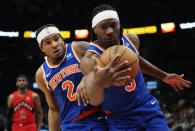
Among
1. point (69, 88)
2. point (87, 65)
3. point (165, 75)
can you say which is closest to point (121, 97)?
point (87, 65)

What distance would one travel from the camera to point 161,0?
54.0 ft

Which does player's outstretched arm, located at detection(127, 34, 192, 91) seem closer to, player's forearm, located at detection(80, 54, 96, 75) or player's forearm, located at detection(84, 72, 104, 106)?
player's forearm, located at detection(80, 54, 96, 75)

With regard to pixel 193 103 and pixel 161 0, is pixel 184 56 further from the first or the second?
pixel 193 103

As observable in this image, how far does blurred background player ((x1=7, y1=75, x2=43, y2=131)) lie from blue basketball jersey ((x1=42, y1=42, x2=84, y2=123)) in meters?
3.37

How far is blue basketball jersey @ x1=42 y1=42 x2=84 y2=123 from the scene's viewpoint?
305 centimetres

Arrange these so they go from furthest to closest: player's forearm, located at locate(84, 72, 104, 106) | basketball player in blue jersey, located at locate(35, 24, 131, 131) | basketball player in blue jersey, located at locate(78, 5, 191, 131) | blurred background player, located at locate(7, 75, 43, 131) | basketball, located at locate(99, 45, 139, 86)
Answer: blurred background player, located at locate(7, 75, 43, 131)
basketball player in blue jersey, located at locate(35, 24, 131, 131)
basketball player in blue jersey, located at locate(78, 5, 191, 131)
basketball, located at locate(99, 45, 139, 86)
player's forearm, located at locate(84, 72, 104, 106)

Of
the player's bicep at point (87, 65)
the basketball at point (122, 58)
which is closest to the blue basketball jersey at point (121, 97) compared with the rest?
the player's bicep at point (87, 65)

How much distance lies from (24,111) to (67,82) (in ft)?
12.1

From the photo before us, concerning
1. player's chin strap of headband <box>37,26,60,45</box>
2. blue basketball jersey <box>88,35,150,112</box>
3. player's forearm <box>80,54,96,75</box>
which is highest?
player's chin strap of headband <box>37,26,60,45</box>

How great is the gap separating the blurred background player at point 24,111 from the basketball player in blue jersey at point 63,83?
309 centimetres

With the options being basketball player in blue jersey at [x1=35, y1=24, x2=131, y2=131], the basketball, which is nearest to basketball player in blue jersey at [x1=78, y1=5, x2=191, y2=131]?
the basketball

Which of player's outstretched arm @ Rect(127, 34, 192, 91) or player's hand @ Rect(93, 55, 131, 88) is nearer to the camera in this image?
player's hand @ Rect(93, 55, 131, 88)

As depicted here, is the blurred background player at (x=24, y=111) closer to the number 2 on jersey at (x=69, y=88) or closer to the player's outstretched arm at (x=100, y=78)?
the number 2 on jersey at (x=69, y=88)

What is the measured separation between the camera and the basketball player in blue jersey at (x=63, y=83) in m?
3.00
